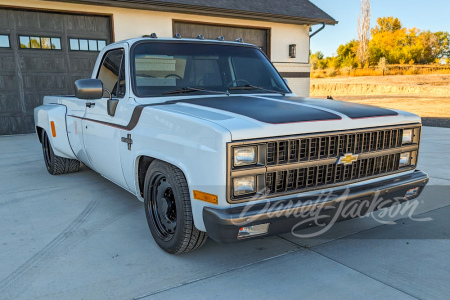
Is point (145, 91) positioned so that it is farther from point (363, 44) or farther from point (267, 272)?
point (363, 44)

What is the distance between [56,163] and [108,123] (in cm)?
241

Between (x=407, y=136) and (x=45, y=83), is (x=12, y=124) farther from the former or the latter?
(x=407, y=136)

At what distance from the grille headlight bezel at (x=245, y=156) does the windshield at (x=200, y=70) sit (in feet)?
4.25

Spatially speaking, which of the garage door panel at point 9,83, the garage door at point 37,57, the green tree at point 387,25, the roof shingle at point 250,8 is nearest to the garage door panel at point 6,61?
the garage door at point 37,57

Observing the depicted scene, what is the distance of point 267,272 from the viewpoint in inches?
115

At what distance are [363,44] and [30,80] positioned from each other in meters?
48.0

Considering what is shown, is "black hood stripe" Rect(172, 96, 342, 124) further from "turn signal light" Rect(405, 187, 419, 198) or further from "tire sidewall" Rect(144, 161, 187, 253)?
"turn signal light" Rect(405, 187, 419, 198)

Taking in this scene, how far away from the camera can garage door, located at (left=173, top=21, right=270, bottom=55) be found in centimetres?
1216

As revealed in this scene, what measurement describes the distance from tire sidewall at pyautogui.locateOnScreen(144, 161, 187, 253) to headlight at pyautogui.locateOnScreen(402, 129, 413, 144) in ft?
6.67

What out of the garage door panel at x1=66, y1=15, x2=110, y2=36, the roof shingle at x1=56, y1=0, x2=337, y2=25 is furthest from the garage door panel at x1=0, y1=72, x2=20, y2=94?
the roof shingle at x1=56, y1=0, x2=337, y2=25

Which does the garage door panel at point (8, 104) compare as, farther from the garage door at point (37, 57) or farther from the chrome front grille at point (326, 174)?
the chrome front grille at point (326, 174)

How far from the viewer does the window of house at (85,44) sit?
10.4 m

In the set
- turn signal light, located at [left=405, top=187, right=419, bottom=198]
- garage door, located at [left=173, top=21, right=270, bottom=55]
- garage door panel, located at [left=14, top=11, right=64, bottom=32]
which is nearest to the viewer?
turn signal light, located at [left=405, top=187, right=419, bottom=198]

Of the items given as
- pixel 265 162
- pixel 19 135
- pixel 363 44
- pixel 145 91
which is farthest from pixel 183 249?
pixel 363 44
